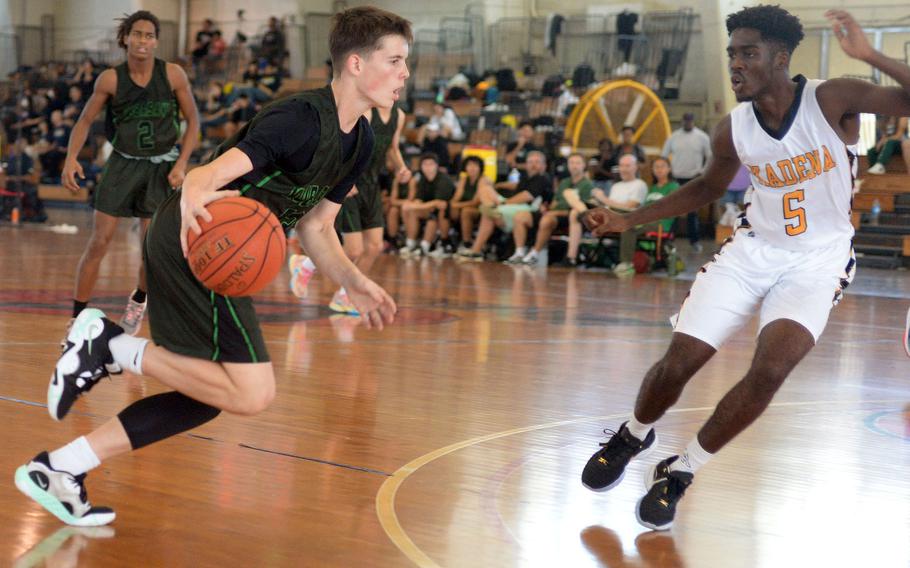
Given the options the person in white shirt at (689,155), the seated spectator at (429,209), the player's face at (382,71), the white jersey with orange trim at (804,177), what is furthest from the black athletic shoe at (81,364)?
the person in white shirt at (689,155)

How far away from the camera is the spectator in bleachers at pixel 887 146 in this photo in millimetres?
16000

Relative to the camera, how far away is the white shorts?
369 cm

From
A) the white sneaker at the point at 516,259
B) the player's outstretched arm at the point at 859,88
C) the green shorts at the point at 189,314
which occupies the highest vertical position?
the player's outstretched arm at the point at 859,88

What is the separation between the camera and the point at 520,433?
4.69 metres

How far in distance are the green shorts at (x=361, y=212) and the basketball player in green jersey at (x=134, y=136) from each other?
1.57 m

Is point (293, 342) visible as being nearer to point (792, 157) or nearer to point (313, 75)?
point (792, 157)

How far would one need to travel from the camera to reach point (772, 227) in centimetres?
387

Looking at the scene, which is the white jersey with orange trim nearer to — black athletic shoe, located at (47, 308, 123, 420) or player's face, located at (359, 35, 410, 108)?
player's face, located at (359, 35, 410, 108)

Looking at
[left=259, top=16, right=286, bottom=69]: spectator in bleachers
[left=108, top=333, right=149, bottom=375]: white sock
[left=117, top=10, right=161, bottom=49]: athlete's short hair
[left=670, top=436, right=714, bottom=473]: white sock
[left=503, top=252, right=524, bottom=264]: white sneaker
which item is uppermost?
[left=259, top=16, right=286, bottom=69]: spectator in bleachers

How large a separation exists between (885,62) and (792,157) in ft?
1.34

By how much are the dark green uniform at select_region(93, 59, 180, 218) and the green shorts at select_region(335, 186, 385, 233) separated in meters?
1.60

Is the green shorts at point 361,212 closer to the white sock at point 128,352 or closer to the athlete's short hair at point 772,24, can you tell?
the athlete's short hair at point 772,24

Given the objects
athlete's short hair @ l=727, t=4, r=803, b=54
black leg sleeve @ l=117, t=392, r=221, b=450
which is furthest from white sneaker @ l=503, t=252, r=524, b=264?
black leg sleeve @ l=117, t=392, r=221, b=450

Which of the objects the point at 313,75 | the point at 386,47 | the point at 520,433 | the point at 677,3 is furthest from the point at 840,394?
the point at 313,75
